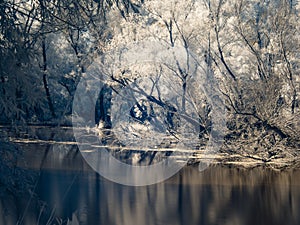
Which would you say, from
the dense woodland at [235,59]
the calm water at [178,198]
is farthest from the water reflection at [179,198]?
the dense woodland at [235,59]

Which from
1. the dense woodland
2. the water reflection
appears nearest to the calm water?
the water reflection

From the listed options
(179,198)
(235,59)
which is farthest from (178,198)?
(235,59)

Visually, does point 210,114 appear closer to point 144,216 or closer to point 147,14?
point 147,14

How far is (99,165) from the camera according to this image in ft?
45.9

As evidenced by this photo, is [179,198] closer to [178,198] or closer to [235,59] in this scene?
[178,198]

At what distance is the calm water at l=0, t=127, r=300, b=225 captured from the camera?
9.19m

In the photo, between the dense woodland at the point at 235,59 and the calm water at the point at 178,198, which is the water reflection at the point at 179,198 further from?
the dense woodland at the point at 235,59

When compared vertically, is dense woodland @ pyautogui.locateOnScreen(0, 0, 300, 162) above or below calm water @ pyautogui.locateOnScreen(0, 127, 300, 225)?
above

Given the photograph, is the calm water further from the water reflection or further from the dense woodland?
the dense woodland

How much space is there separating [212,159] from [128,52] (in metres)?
4.72

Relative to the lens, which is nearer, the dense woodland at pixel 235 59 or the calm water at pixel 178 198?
the calm water at pixel 178 198

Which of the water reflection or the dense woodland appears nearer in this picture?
the water reflection

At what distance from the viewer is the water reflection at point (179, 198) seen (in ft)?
30.2

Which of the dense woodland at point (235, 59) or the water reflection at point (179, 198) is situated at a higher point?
the dense woodland at point (235, 59)
